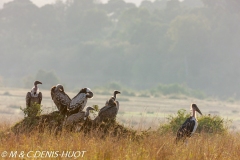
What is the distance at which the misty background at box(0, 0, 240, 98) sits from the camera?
80.6 meters

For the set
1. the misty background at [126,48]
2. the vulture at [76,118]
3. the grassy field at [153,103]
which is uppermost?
the misty background at [126,48]

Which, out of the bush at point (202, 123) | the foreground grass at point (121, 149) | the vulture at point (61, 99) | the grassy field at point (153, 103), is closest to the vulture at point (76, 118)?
the vulture at point (61, 99)

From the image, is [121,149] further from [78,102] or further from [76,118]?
[78,102]

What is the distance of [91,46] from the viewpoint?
88.2 metres

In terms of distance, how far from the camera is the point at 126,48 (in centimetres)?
8669

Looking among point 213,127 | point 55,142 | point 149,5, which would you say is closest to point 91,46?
point 149,5

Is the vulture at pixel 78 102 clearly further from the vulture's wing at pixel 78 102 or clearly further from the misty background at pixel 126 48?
the misty background at pixel 126 48

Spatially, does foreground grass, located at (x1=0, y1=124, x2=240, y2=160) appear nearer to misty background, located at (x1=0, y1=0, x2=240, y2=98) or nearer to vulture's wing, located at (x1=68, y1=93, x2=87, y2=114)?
vulture's wing, located at (x1=68, y1=93, x2=87, y2=114)

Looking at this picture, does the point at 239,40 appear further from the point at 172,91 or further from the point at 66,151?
the point at 66,151

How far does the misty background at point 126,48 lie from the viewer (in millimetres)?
80562

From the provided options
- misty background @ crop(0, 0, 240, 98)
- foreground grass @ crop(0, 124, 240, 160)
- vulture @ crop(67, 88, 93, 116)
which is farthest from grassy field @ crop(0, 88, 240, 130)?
foreground grass @ crop(0, 124, 240, 160)

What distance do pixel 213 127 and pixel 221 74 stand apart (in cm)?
6295

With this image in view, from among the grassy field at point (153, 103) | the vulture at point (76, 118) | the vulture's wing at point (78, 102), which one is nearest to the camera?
the vulture at point (76, 118)

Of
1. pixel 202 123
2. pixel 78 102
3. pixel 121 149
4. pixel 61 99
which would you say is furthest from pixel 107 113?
pixel 202 123
